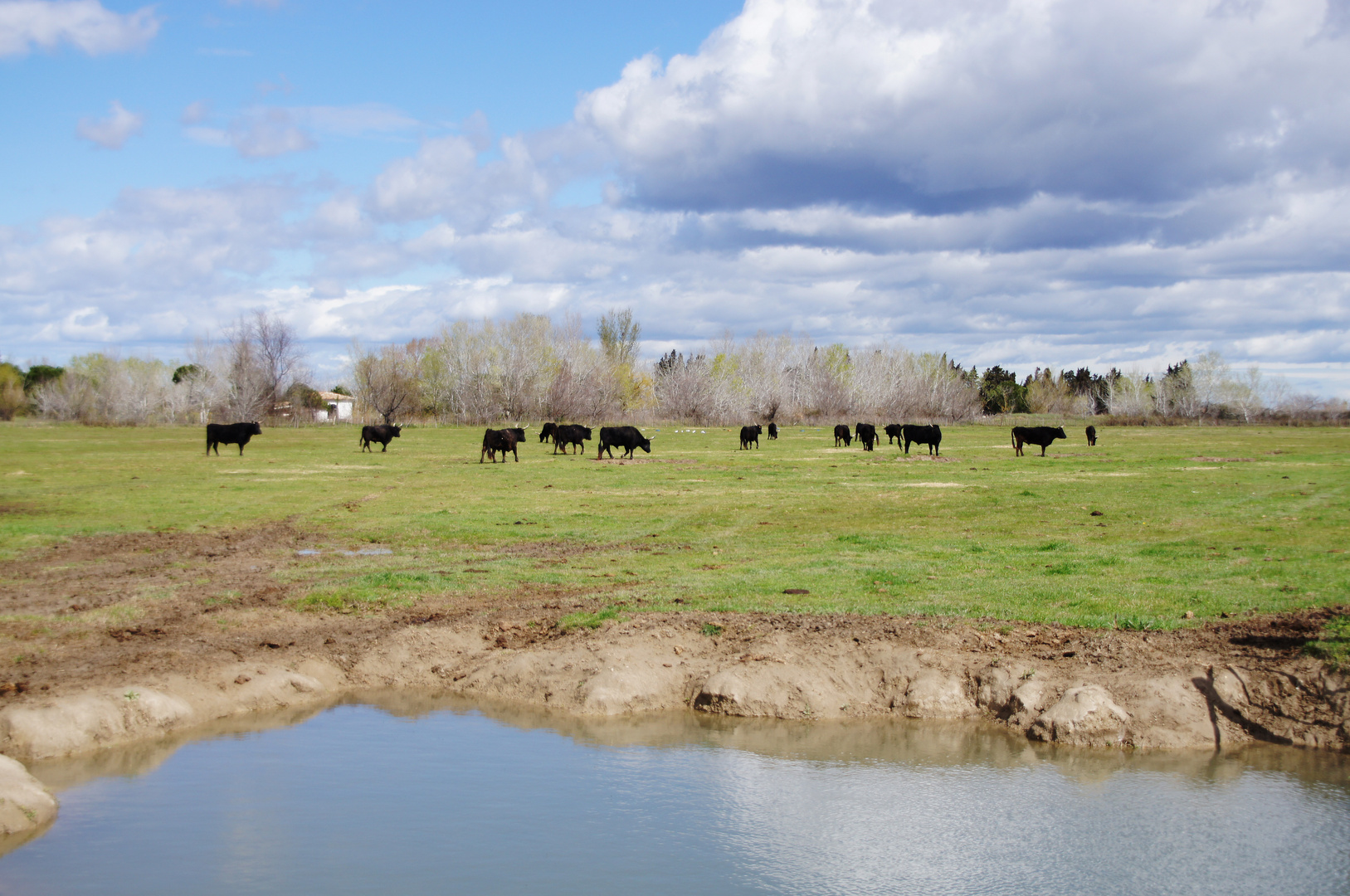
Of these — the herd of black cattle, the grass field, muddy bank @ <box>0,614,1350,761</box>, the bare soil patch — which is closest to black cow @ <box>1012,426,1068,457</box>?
the herd of black cattle

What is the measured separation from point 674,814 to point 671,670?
9.68 ft

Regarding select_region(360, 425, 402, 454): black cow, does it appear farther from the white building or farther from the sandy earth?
the white building

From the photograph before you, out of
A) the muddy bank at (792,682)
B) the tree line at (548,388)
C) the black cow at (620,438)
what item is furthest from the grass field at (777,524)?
the tree line at (548,388)

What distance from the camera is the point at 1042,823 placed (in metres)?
7.24

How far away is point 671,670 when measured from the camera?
10.2m

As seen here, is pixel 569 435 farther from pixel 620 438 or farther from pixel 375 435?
pixel 375 435

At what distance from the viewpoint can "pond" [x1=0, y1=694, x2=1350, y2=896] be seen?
634cm

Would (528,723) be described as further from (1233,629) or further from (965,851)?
(1233,629)

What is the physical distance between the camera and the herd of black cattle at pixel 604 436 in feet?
142

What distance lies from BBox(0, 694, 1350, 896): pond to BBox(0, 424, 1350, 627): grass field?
321 centimetres

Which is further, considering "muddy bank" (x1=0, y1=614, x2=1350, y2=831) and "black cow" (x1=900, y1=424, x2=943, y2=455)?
"black cow" (x1=900, y1=424, x2=943, y2=455)

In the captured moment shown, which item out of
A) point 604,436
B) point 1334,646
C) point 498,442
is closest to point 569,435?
point 604,436

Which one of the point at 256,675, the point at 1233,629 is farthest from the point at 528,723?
the point at 1233,629

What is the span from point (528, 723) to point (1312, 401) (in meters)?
121
